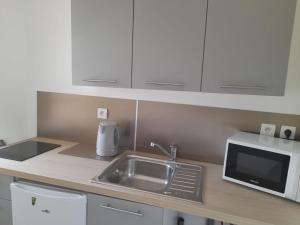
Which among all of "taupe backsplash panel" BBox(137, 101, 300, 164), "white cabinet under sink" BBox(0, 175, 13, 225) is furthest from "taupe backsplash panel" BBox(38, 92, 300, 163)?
"white cabinet under sink" BBox(0, 175, 13, 225)

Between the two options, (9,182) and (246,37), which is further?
(9,182)

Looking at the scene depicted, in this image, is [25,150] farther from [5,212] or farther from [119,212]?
[119,212]

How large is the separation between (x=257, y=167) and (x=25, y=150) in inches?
61.5

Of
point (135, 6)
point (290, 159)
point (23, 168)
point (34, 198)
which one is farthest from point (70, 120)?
point (290, 159)

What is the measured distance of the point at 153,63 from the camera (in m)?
1.39

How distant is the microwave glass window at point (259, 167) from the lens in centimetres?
122

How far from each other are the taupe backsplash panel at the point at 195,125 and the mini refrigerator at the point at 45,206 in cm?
68

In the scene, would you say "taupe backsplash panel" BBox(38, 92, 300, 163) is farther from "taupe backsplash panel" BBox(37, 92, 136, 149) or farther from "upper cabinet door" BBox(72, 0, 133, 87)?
"upper cabinet door" BBox(72, 0, 133, 87)

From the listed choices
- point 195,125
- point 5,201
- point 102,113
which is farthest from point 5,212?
point 195,125

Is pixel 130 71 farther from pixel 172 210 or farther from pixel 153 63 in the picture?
pixel 172 210

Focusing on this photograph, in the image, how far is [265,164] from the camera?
1.26m

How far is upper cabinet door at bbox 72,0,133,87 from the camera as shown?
1423 millimetres

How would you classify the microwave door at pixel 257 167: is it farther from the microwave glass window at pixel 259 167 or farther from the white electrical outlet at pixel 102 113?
the white electrical outlet at pixel 102 113

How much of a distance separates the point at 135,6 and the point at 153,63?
35 centimetres
